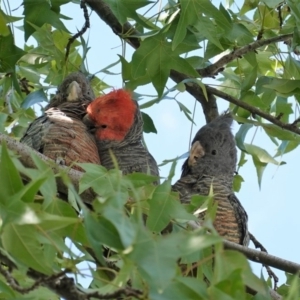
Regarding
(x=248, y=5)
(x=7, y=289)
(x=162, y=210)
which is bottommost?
(x=7, y=289)

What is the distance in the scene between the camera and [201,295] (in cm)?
135

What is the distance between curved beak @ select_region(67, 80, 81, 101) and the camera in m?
3.53

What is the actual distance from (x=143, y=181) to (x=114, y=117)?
4.96 feet

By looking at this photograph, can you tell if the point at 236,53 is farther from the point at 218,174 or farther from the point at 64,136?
the point at 64,136

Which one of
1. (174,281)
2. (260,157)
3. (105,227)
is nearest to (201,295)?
(174,281)

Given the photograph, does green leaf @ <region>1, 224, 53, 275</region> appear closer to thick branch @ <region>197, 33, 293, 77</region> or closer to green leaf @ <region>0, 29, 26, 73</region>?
green leaf @ <region>0, 29, 26, 73</region>

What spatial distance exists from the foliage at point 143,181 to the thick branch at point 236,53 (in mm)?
18

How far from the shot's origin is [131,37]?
123 inches

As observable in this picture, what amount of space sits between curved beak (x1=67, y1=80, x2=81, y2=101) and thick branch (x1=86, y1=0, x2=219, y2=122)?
1.13ft

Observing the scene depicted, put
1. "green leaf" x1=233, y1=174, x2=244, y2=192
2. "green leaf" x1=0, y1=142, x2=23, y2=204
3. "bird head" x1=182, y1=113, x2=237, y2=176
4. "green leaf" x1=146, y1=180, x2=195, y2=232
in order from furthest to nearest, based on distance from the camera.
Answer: "green leaf" x1=233, y1=174, x2=244, y2=192 → "bird head" x1=182, y1=113, x2=237, y2=176 → "green leaf" x1=146, y1=180, x2=195, y2=232 → "green leaf" x1=0, y1=142, x2=23, y2=204

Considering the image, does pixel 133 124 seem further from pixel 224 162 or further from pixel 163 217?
pixel 163 217

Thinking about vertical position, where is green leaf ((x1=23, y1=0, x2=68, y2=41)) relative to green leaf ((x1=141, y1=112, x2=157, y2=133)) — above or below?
below

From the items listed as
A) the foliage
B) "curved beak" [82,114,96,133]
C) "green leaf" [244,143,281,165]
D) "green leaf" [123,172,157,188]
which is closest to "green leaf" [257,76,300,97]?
the foliage

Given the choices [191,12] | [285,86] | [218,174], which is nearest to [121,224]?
[191,12]
